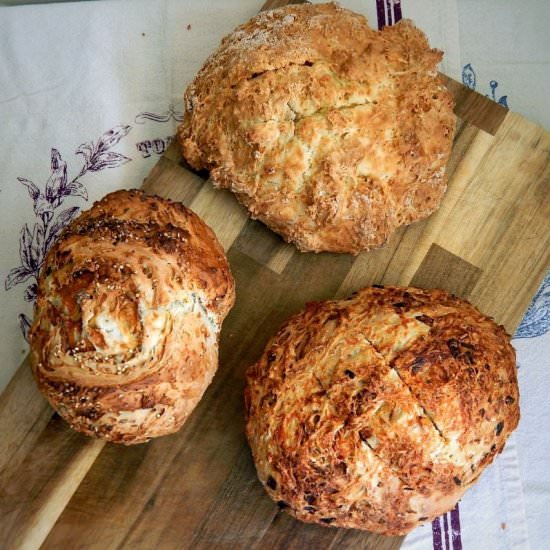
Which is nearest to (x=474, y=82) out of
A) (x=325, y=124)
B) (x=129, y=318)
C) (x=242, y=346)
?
(x=325, y=124)

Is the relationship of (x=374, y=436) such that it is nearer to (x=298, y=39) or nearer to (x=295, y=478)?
(x=295, y=478)

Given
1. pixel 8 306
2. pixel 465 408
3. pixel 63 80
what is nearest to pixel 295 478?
pixel 465 408

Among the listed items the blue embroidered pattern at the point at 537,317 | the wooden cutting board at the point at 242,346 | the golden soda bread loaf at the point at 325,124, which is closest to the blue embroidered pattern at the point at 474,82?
the wooden cutting board at the point at 242,346

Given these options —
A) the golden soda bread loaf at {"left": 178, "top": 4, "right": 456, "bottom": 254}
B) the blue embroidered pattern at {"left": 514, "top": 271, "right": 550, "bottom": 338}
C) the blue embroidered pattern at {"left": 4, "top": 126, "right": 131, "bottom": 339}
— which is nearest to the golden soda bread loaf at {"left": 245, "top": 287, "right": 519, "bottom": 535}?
the golden soda bread loaf at {"left": 178, "top": 4, "right": 456, "bottom": 254}

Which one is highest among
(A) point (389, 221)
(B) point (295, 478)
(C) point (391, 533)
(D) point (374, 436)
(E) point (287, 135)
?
(E) point (287, 135)

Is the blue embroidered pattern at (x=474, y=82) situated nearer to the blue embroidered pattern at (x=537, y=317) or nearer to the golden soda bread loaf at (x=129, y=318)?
the blue embroidered pattern at (x=537, y=317)

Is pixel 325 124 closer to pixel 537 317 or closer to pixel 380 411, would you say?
pixel 380 411
